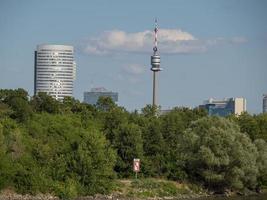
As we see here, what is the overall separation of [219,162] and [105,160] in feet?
46.0

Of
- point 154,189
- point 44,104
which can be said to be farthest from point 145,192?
point 44,104

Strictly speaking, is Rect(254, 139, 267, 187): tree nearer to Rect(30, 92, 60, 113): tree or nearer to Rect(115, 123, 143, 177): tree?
Rect(115, 123, 143, 177): tree

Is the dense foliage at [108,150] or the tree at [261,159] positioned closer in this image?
the dense foliage at [108,150]

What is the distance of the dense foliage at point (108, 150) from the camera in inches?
2694

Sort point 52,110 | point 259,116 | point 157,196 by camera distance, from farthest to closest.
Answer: point 259,116, point 52,110, point 157,196

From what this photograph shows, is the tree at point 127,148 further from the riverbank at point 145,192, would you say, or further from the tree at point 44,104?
the tree at point 44,104

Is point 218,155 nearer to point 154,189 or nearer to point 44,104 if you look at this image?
point 154,189

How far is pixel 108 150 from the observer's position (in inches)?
2827

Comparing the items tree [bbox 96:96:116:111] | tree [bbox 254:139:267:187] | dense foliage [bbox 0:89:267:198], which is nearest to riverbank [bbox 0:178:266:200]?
dense foliage [bbox 0:89:267:198]

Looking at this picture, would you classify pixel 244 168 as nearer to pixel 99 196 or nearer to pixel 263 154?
pixel 263 154

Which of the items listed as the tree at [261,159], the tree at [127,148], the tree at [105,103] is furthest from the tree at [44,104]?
the tree at [261,159]

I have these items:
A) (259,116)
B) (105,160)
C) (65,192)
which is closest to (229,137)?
(105,160)

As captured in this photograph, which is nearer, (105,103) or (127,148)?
(127,148)

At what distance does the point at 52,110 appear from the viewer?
96.1 m
